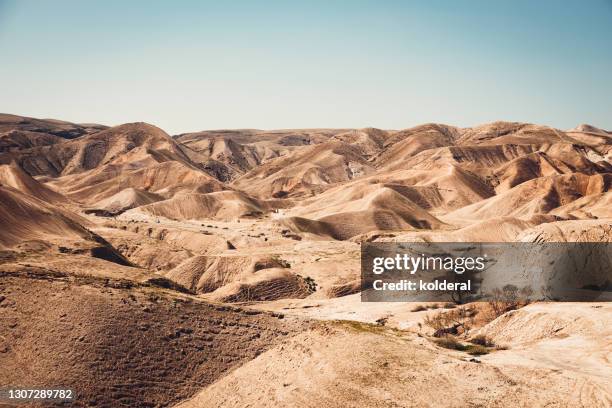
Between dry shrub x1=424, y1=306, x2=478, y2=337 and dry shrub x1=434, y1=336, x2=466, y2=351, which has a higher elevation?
dry shrub x1=434, y1=336, x2=466, y2=351

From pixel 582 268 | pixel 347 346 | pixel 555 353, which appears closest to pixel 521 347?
pixel 555 353

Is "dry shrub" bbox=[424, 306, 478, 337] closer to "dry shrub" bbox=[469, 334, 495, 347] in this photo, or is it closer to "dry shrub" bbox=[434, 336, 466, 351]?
"dry shrub" bbox=[469, 334, 495, 347]
